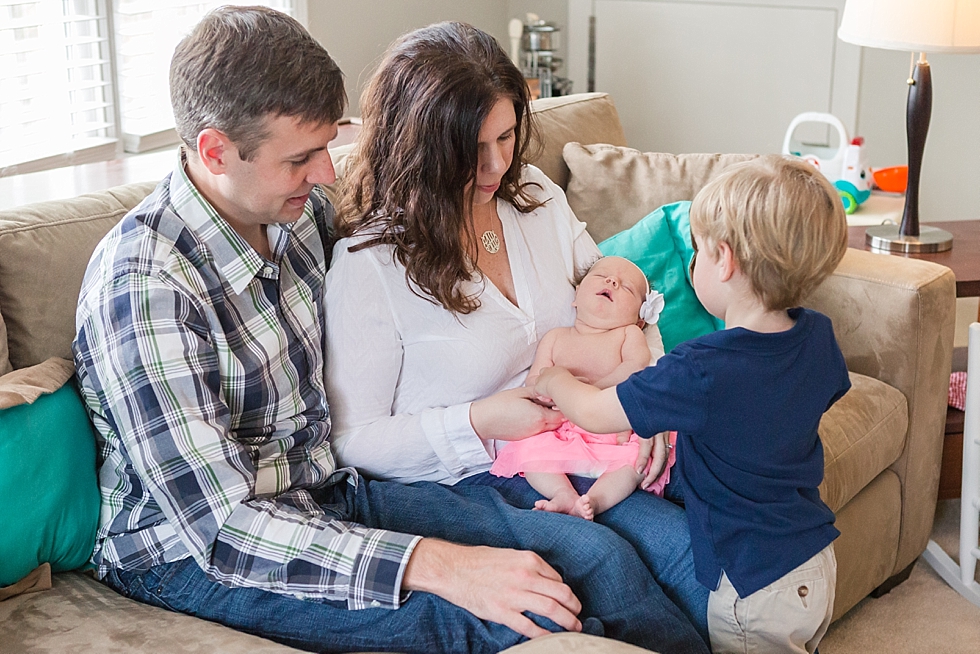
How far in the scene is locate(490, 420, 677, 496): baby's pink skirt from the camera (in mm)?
1485

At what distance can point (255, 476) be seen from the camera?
1.31m

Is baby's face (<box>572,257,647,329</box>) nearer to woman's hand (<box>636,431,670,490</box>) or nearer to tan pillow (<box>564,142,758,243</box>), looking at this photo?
woman's hand (<box>636,431,670,490</box>)

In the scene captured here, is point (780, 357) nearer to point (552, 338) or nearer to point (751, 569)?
point (751, 569)

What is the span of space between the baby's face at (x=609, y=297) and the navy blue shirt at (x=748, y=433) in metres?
0.33

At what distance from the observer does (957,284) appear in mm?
2145

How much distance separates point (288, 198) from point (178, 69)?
0.69ft

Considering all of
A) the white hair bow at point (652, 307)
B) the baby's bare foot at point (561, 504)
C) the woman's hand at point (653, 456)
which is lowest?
the baby's bare foot at point (561, 504)

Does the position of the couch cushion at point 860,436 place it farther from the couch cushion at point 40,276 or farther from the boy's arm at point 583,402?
the couch cushion at point 40,276

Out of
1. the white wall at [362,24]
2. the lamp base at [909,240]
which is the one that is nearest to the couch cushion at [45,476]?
the lamp base at [909,240]

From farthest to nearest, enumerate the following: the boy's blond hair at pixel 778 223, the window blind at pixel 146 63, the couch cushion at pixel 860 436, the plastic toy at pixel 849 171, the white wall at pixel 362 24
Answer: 1. the white wall at pixel 362 24
2. the plastic toy at pixel 849 171
3. the window blind at pixel 146 63
4. the couch cushion at pixel 860 436
5. the boy's blond hair at pixel 778 223

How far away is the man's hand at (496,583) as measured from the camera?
1.23 meters

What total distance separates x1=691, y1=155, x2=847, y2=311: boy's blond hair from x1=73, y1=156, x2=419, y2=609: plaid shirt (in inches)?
21.6

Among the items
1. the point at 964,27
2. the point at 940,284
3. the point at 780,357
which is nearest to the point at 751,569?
the point at 780,357

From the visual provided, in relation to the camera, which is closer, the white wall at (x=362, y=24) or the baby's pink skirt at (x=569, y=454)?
the baby's pink skirt at (x=569, y=454)
